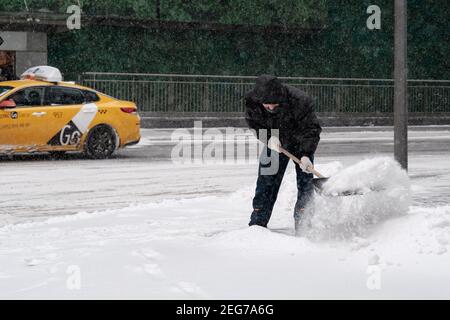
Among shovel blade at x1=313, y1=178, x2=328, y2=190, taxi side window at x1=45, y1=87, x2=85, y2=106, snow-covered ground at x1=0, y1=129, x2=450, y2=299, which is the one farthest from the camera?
taxi side window at x1=45, y1=87, x2=85, y2=106

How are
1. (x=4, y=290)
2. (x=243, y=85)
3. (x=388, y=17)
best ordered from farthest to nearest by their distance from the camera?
1. (x=388, y=17)
2. (x=243, y=85)
3. (x=4, y=290)

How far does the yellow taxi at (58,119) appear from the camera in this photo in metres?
14.3

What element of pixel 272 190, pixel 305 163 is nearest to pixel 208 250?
pixel 272 190

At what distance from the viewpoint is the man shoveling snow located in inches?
287

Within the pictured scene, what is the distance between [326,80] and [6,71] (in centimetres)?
1063

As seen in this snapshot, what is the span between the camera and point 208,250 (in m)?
7.13

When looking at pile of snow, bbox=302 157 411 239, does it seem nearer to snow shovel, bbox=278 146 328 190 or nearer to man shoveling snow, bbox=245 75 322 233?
snow shovel, bbox=278 146 328 190

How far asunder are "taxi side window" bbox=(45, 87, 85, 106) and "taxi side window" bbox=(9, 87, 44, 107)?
12 cm

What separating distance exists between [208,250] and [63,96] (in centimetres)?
865

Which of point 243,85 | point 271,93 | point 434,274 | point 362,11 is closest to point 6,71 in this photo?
point 243,85

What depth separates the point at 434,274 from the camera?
621cm

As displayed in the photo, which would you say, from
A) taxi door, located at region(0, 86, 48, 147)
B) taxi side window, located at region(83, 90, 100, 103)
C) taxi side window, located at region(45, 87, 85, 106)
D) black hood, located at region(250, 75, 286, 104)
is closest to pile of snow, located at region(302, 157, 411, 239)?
black hood, located at region(250, 75, 286, 104)
